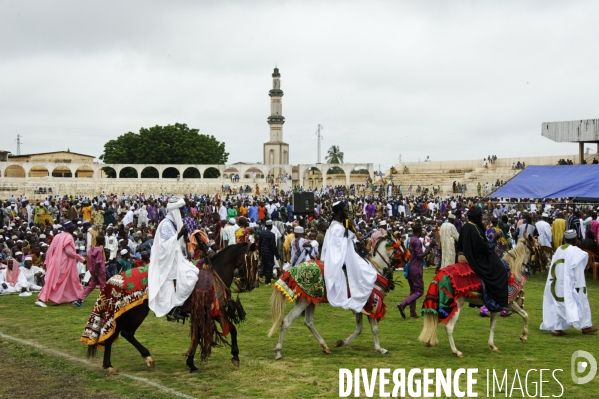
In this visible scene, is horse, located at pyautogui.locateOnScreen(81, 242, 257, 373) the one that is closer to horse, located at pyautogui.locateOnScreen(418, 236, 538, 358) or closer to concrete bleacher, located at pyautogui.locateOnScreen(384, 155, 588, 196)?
horse, located at pyautogui.locateOnScreen(418, 236, 538, 358)

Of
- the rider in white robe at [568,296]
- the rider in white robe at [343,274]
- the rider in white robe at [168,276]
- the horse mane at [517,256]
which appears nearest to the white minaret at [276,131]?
the rider in white robe at [568,296]

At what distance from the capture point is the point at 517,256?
29.9 ft

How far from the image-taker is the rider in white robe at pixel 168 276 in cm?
723

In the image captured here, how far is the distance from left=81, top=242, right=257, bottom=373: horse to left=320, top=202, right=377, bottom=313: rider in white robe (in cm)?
89

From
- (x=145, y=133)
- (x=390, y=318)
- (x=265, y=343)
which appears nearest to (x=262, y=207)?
(x=390, y=318)

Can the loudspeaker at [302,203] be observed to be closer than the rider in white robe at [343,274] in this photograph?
No

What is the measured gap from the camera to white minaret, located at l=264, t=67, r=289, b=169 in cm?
7662

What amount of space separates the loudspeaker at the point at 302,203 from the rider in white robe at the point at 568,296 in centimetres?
962

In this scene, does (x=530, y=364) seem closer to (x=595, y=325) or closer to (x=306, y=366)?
(x=306, y=366)

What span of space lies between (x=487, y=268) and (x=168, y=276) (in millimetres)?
3606

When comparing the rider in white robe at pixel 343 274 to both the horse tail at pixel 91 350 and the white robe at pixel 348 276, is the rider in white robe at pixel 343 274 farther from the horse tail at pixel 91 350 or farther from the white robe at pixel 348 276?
the horse tail at pixel 91 350

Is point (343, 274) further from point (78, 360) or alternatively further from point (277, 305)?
point (78, 360)

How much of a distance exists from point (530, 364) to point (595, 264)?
9.20 meters

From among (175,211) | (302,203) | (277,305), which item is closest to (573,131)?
(302,203)
